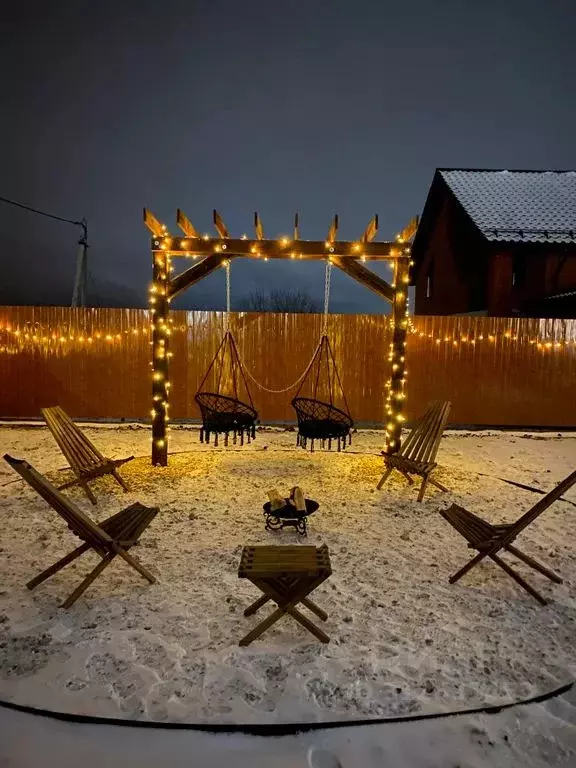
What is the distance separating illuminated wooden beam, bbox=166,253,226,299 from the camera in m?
6.52

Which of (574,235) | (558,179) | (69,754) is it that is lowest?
(69,754)

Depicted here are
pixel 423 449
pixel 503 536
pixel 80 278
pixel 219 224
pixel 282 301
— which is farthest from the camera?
pixel 282 301

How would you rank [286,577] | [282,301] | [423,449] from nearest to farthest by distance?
[286,577], [423,449], [282,301]

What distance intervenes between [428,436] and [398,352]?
55.2 inches

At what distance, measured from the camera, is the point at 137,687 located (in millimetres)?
2398

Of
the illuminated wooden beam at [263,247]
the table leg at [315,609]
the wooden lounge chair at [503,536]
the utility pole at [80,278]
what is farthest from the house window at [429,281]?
the table leg at [315,609]

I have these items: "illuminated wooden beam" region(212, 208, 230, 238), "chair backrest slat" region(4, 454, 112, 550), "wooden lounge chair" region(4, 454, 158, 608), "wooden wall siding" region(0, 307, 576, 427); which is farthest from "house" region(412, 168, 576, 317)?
"chair backrest slat" region(4, 454, 112, 550)

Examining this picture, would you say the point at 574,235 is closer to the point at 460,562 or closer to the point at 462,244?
the point at 462,244

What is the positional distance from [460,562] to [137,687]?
8.58 ft

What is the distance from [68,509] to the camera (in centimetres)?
313

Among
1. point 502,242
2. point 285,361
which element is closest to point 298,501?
point 285,361

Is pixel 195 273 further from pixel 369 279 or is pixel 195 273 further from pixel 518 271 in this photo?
pixel 518 271

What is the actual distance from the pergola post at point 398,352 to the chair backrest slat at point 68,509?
4512 mm

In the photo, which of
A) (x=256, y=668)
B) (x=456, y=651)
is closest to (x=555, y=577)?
(x=456, y=651)
